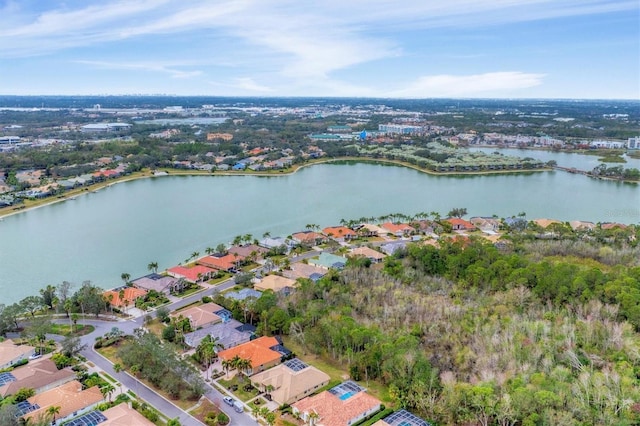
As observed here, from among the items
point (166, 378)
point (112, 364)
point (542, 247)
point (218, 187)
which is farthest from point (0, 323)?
point (218, 187)

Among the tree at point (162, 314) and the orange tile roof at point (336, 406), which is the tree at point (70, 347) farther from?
the orange tile roof at point (336, 406)

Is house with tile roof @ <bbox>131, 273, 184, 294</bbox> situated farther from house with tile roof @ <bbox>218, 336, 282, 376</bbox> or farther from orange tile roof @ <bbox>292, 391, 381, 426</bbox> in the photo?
orange tile roof @ <bbox>292, 391, 381, 426</bbox>

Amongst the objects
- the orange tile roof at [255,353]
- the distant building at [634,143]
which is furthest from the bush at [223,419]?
the distant building at [634,143]

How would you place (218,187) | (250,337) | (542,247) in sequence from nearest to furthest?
(250,337) → (542,247) → (218,187)

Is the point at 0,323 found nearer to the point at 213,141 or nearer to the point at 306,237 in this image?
the point at 306,237

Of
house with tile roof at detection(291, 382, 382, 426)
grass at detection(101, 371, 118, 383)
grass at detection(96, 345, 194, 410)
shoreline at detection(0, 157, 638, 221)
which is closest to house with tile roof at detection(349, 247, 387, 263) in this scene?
house with tile roof at detection(291, 382, 382, 426)

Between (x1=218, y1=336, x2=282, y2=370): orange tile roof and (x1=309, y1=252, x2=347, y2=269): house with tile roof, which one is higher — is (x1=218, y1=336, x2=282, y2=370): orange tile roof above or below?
below
